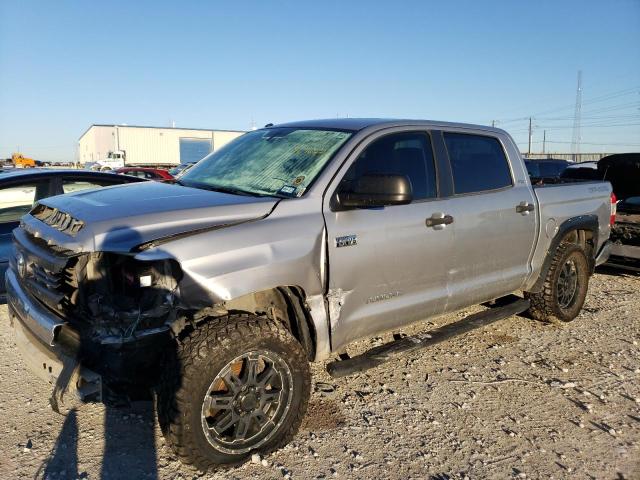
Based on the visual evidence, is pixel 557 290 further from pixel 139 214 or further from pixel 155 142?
pixel 155 142

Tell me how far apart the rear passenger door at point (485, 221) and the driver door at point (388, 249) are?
18cm

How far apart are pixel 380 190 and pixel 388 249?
507mm

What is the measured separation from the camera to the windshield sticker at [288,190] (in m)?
3.22

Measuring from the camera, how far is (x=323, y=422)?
11.3 feet

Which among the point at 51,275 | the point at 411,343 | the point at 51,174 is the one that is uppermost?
the point at 51,174

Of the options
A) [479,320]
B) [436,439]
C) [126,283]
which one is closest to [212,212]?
[126,283]

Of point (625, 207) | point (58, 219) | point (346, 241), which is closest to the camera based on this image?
point (58, 219)

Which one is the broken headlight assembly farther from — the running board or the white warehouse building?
the white warehouse building

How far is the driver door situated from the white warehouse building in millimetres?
53704

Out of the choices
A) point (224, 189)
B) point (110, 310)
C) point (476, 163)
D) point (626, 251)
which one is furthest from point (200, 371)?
point (626, 251)

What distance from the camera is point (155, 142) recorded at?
191 ft

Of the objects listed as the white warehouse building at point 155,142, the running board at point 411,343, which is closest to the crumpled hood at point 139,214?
the running board at point 411,343

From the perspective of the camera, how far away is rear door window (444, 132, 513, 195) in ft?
13.6

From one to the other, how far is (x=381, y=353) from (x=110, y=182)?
3.87 m
